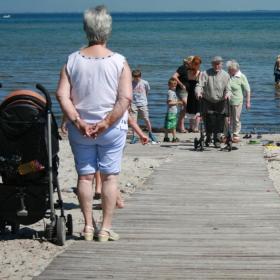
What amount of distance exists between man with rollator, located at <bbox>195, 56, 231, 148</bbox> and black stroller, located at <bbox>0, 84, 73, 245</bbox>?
735cm

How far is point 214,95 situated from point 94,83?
7674mm

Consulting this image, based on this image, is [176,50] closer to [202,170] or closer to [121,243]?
[202,170]

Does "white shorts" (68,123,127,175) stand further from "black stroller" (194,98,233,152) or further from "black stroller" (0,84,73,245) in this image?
"black stroller" (194,98,233,152)

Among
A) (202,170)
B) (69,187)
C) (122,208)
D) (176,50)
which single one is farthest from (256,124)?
(176,50)

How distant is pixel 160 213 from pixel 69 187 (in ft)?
7.86

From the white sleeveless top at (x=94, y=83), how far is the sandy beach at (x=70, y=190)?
1.12 meters

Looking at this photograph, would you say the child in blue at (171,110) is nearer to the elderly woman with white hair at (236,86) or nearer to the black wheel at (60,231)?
the elderly woman with white hair at (236,86)

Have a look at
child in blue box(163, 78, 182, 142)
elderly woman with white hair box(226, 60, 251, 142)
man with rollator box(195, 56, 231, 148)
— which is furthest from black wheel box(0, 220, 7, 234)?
child in blue box(163, 78, 182, 142)

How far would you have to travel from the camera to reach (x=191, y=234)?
7.66m

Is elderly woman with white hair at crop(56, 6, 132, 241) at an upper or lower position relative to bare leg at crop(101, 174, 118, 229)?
upper

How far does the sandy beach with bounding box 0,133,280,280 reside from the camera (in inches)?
261

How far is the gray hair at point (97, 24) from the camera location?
6898 mm

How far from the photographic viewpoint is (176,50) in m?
58.2

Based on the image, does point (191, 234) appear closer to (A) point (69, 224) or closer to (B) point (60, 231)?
(A) point (69, 224)
